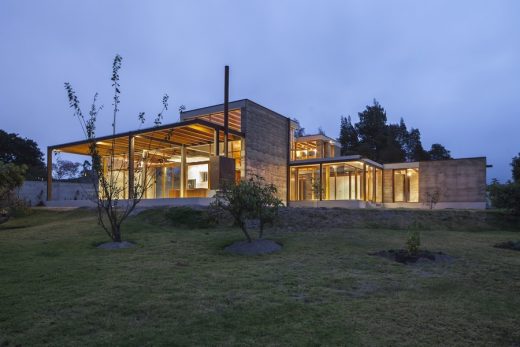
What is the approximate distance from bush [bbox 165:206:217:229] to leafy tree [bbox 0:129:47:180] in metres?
29.3

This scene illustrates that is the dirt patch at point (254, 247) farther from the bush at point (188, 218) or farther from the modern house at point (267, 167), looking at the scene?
the modern house at point (267, 167)

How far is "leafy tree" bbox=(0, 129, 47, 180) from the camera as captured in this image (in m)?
40.4

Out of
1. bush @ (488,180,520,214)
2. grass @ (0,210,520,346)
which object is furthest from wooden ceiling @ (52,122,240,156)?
bush @ (488,180,520,214)

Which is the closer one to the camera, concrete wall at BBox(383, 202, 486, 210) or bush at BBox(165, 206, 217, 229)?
bush at BBox(165, 206, 217, 229)

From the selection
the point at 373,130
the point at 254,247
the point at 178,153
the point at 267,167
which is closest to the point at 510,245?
the point at 254,247

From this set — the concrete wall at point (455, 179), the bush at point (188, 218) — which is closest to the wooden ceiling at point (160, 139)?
the bush at point (188, 218)

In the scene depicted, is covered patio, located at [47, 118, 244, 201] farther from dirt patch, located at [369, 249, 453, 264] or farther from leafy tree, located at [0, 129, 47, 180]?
leafy tree, located at [0, 129, 47, 180]

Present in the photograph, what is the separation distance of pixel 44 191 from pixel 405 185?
2522cm

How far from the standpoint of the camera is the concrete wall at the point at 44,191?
26516 mm

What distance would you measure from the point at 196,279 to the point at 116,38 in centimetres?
10563

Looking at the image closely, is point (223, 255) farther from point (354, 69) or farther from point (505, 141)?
point (505, 141)

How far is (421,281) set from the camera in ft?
22.7

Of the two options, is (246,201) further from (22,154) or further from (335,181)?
(22,154)

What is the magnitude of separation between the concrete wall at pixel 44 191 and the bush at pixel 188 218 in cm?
1220
